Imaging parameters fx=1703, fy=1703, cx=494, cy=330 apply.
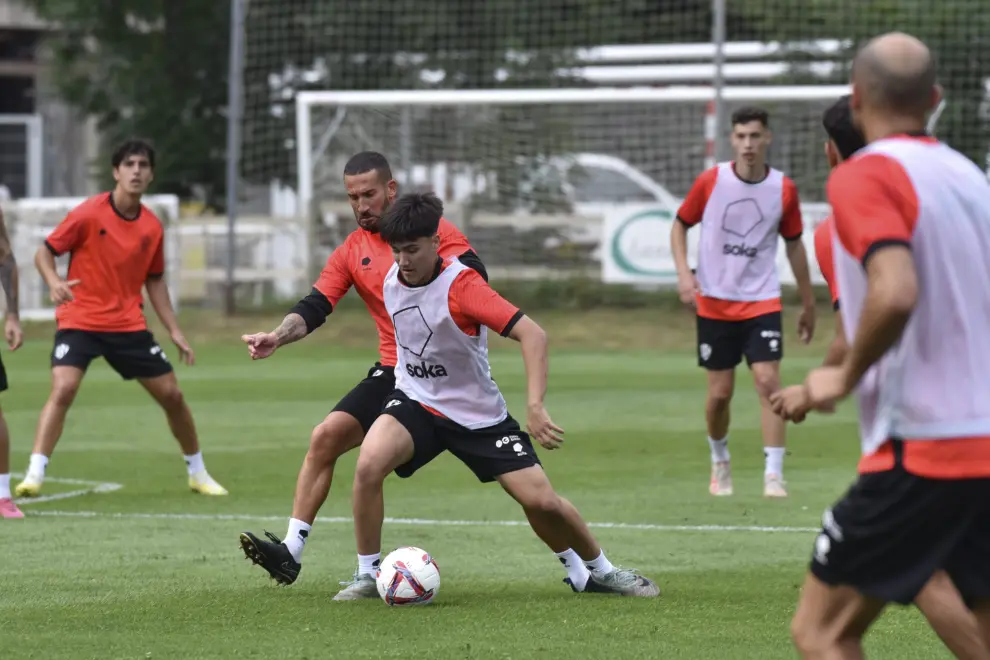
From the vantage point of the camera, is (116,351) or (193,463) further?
(193,463)

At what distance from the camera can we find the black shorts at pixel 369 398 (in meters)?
7.29

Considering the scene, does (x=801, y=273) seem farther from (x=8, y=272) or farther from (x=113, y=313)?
(x=8, y=272)

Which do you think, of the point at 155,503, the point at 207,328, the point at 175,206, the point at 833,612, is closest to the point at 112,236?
the point at 155,503

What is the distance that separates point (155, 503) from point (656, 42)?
1718 centimetres

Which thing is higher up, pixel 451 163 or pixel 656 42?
pixel 656 42

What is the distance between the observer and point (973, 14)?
75.7 feet

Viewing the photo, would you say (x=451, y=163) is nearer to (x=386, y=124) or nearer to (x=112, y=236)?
(x=386, y=124)

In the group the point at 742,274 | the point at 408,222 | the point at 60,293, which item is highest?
the point at 408,222

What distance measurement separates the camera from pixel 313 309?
714 centimetres

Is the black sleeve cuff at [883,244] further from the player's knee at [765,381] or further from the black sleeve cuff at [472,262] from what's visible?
A: the player's knee at [765,381]

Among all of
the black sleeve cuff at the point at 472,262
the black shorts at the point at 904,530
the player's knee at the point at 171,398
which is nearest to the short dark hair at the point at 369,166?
the black sleeve cuff at the point at 472,262

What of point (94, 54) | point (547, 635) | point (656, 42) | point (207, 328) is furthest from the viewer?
point (94, 54)

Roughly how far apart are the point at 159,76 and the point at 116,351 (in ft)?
63.5

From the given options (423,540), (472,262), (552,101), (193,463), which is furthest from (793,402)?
(552,101)
